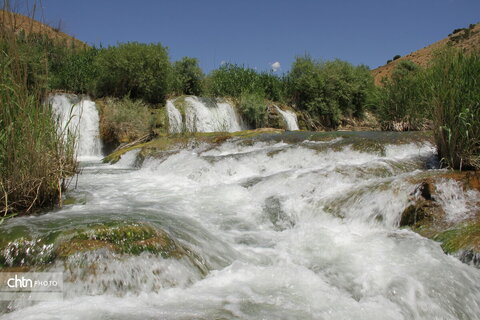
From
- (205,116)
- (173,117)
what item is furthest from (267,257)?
(205,116)

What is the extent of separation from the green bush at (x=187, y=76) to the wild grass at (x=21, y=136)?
552 inches

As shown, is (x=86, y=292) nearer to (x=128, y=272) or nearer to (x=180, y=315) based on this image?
(x=128, y=272)

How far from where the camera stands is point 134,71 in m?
15.0

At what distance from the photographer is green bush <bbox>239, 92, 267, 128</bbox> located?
1611cm

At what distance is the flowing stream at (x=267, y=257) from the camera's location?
2350mm

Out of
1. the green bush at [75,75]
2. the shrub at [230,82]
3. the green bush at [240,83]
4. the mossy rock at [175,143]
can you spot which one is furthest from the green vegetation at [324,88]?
the mossy rock at [175,143]

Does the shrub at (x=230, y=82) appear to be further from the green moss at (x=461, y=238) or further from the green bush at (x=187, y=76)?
the green moss at (x=461, y=238)

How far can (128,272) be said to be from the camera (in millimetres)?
2561

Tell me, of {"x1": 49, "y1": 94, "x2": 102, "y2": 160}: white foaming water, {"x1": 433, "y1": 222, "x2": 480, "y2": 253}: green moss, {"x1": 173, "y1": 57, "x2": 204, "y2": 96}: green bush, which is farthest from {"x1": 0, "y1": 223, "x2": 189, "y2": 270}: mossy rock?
{"x1": 173, "y1": 57, "x2": 204, "y2": 96}: green bush

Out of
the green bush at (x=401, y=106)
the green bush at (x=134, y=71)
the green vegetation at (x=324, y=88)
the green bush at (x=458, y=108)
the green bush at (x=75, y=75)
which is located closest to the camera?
the green bush at (x=458, y=108)

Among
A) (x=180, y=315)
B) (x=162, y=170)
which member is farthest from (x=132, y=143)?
(x=180, y=315)

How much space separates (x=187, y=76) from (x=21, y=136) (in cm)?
1496

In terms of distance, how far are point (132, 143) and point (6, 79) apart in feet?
26.5

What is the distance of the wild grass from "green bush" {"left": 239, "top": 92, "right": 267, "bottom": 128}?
12.8m
